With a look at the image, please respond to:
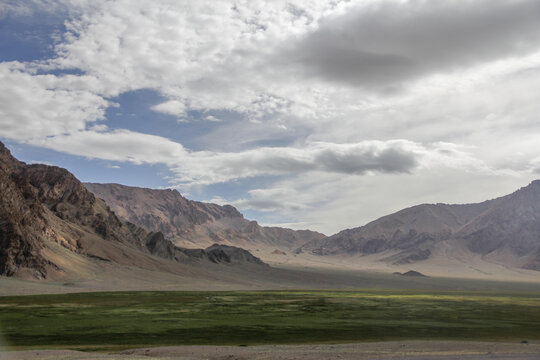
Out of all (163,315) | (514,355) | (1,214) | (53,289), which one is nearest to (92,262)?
(1,214)

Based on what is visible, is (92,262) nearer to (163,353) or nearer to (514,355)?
(163,353)

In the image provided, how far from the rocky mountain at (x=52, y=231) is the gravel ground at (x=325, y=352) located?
107 m

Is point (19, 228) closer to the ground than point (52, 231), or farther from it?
farther from it

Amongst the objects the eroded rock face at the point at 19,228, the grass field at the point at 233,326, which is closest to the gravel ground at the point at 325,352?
the grass field at the point at 233,326

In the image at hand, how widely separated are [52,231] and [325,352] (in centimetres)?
14650

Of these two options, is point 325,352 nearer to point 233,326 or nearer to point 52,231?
point 233,326

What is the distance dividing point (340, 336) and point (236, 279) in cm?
14923

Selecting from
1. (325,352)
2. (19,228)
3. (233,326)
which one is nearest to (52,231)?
(19,228)

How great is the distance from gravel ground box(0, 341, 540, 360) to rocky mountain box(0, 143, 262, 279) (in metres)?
107

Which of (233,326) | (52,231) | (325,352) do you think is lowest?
(233,326)

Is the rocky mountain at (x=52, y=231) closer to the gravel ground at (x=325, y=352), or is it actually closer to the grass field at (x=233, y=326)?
the grass field at (x=233, y=326)

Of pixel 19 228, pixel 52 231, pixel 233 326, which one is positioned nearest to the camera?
pixel 233 326

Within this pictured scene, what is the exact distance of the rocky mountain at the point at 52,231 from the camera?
126 m

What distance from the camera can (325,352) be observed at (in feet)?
93.4
